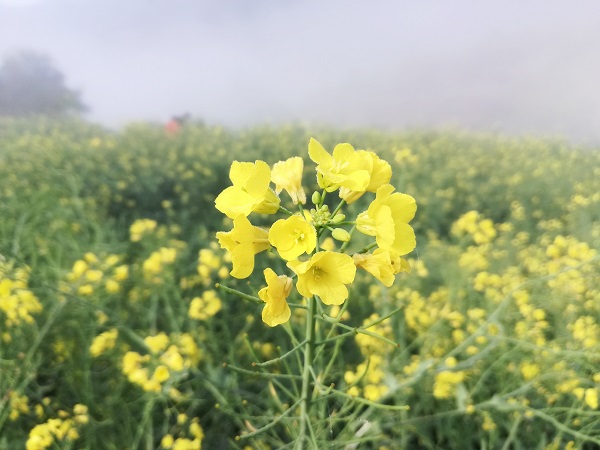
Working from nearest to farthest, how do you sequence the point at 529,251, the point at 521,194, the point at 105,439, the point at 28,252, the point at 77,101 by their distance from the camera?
1. the point at 105,439
2. the point at 28,252
3. the point at 529,251
4. the point at 521,194
5. the point at 77,101

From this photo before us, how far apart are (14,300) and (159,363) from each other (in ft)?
1.48

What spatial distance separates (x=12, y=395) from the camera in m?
1.12

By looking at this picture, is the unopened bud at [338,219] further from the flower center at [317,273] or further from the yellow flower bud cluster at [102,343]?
the yellow flower bud cluster at [102,343]

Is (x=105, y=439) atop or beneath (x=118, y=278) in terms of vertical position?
beneath

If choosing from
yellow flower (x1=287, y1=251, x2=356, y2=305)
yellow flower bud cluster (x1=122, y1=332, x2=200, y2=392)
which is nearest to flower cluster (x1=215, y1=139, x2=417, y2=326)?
yellow flower (x1=287, y1=251, x2=356, y2=305)

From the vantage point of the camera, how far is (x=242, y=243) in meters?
0.58

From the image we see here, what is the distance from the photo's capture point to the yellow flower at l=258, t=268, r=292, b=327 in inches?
22.6

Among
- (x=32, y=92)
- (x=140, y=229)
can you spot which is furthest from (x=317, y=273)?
(x=32, y=92)

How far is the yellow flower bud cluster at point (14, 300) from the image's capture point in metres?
1.24

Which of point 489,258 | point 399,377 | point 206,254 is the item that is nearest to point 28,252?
point 206,254

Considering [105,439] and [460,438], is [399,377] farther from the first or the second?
[105,439]

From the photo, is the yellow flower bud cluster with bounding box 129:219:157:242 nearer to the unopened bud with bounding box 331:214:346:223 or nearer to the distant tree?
the unopened bud with bounding box 331:214:346:223

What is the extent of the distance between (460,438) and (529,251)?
1047 mm

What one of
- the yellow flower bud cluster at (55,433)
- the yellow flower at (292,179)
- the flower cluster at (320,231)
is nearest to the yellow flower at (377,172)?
the flower cluster at (320,231)
